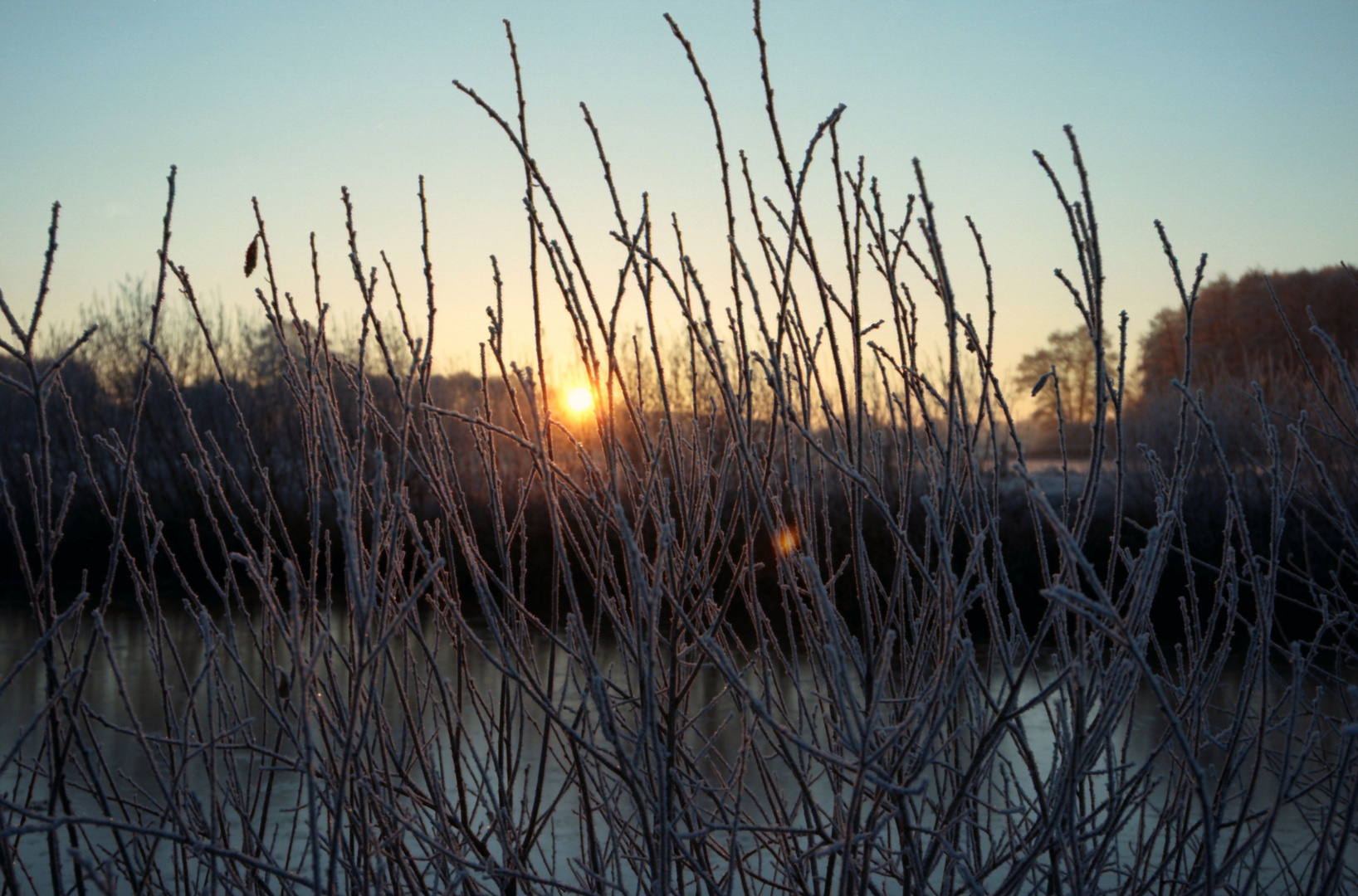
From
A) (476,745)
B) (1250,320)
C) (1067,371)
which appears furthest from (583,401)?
(1067,371)

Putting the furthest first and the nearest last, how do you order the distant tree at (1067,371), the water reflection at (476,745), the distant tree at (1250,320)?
the distant tree at (1067,371) < the distant tree at (1250,320) < the water reflection at (476,745)

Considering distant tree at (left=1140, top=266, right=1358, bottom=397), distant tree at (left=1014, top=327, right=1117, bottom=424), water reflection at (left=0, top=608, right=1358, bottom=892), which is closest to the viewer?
water reflection at (left=0, top=608, right=1358, bottom=892)

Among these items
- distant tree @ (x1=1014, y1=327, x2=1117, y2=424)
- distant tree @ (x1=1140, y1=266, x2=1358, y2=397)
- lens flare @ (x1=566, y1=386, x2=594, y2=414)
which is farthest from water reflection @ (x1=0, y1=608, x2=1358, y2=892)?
distant tree @ (x1=1014, y1=327, x2=1117, y2=424)

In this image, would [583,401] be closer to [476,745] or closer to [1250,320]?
[476,745]

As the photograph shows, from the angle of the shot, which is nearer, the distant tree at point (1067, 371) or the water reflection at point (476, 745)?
the water reflection at point (476, 745)

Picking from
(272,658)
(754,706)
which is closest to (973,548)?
(754,706)

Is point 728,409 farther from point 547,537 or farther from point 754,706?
point 547,537

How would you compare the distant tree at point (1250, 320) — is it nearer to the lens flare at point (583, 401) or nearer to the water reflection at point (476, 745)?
the water reflection at point (476, 745)

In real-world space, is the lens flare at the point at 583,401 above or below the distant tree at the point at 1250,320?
below

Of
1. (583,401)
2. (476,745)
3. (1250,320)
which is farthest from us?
(1250,320)

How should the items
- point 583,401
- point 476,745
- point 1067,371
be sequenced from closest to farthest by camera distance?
point 583,401, point 476,745, point 1067,371

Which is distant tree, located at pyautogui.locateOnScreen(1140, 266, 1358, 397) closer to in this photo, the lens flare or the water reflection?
the water reflection

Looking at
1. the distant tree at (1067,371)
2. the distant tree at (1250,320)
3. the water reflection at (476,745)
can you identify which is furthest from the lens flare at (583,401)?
the distant tree at (1067,371)

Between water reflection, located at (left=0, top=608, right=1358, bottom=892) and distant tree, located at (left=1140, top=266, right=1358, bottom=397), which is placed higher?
distant tree, located at (left=1140, top=266, right=1358, bottom=397)
